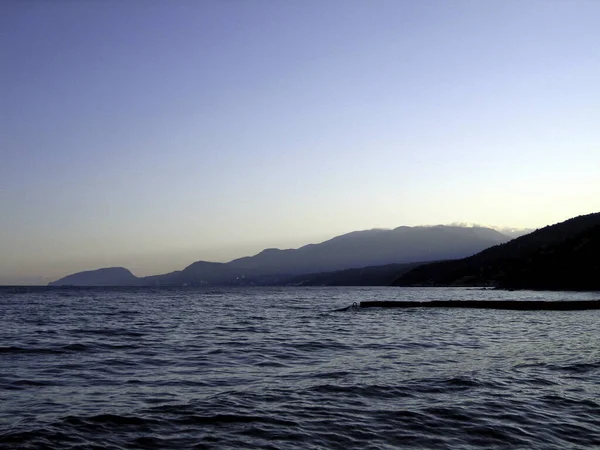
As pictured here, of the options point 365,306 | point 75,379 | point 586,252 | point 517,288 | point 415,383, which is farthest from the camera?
point 517,288

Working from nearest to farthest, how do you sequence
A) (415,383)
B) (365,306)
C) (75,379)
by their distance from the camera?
(415,383) → (75,379) → (365,306)

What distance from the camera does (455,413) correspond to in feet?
45.0

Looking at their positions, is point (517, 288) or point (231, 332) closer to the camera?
point (231, 332)

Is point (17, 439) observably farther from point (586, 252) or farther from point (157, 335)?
point (586, 252)

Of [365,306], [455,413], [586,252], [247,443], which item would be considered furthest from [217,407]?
[586,252]

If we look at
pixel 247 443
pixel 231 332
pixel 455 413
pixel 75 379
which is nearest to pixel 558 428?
pixel 455 413

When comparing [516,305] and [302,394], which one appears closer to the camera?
[302,394]

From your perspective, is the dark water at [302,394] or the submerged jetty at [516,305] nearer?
the dark water at [302,394]

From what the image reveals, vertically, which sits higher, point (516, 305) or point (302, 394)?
point (302, 394)

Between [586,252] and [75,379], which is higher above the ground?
[586,252]

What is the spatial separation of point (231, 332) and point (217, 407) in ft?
76.9

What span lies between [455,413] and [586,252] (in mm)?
129967

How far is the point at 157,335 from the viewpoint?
35.2 m

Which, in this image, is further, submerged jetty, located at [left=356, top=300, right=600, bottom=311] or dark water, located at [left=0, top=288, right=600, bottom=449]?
submerged jetty, located at [left=356, top=300, right=600, bottom=311]
